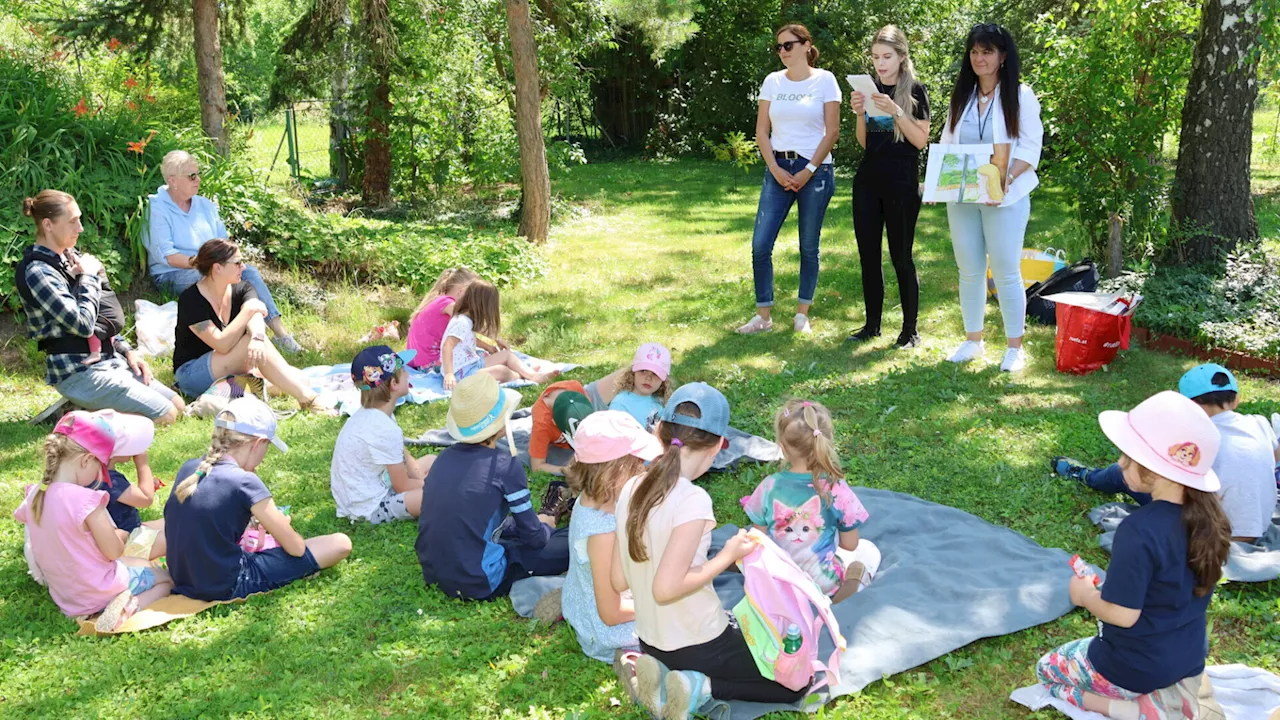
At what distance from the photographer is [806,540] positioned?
381 centimetres

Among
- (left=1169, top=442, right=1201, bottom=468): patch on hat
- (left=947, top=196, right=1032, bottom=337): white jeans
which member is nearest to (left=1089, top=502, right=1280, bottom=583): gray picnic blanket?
(left=1169, top=442, right=1201, bottom=468): patch on hat

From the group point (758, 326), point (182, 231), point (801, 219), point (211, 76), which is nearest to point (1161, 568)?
point (801, 219)

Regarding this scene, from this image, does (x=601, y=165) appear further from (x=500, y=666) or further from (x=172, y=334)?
(x=500, y=666)

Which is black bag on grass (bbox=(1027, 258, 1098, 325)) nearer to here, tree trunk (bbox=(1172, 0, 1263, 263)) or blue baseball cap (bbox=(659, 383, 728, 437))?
tree trunk (bbox=(1172, 0, 1263, 263))

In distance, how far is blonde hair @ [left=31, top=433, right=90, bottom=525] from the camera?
3.85 metres

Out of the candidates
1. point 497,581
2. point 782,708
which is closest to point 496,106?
point 497,581

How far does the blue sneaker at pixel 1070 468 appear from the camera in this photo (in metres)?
4.86

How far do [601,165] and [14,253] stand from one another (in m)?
12.0

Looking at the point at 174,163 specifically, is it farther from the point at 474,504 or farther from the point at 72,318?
the point at 474,504

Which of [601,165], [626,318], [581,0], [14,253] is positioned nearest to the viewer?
[14,253]

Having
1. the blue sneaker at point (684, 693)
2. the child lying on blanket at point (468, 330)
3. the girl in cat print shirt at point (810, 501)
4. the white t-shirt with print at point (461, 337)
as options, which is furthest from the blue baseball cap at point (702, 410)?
the white t-shirt with print at point (461, 337)

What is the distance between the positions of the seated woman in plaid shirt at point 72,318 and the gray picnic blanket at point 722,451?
5.49ft

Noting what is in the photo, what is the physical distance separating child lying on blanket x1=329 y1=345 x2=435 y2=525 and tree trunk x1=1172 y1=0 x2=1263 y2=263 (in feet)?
19.9

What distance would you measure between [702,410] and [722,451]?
152cm
